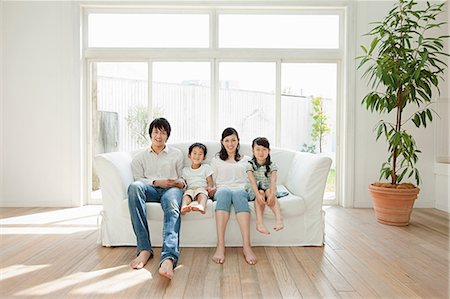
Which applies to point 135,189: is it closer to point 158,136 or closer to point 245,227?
point 158,136

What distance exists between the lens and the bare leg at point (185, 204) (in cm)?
276

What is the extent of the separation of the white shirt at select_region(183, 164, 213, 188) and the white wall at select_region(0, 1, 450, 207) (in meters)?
2.00

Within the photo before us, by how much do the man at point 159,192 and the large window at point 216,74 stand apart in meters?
1.58

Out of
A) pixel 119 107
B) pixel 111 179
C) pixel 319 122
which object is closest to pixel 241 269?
pixel 111 179

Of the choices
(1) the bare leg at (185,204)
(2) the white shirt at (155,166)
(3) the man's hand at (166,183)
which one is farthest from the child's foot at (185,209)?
(2) the white shirt at (155,166)

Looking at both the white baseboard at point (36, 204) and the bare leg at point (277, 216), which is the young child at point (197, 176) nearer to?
the bare leg at point (277, 216)

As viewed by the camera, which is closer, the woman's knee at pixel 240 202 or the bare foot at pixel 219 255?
the bare foot at pixel 219 255

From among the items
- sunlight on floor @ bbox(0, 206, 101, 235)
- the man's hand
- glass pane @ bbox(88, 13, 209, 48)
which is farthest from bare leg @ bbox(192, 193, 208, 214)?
glass pane @ bbox(88, 13, 209, 48)

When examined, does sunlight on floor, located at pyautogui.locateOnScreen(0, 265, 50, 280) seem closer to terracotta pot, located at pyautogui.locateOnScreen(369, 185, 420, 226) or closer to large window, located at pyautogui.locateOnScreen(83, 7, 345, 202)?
large window, located at pyautogui.locateOnScreen(83, 7, 345, 202)

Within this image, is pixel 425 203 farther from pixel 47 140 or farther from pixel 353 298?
pixel 47 140

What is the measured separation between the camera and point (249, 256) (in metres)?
2.63

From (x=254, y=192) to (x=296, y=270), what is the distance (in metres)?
0.69

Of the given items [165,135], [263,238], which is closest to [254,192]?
[263,238]

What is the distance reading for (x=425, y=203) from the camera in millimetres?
4609
